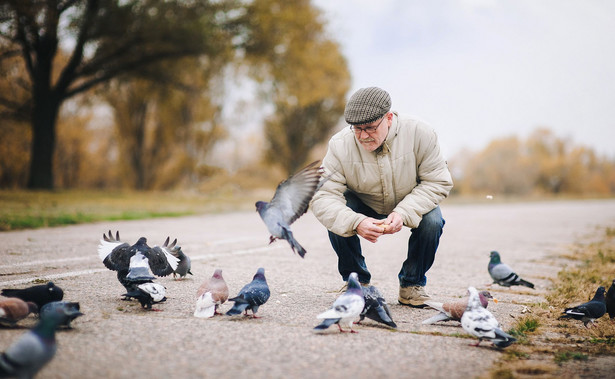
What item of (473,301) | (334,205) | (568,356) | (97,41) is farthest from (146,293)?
(97,41)

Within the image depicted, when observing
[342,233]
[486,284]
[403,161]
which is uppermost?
[403,161]

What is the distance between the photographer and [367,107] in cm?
381

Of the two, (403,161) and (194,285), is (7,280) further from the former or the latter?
(403,161)

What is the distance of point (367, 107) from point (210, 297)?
5.82ft

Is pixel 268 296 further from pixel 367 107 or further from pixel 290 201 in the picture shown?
pixel 367 107

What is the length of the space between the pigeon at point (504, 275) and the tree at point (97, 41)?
15.3 meters

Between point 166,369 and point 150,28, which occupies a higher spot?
point 150,28

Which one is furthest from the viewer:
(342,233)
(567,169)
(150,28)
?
(567,169)

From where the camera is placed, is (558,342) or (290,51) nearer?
(558,342)

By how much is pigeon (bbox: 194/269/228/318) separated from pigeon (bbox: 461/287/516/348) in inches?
65.2

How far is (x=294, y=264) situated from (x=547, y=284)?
9.28ft

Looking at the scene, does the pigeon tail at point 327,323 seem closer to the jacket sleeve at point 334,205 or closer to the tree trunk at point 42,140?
the jacket sleeve at point 334,205

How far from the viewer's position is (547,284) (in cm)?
557

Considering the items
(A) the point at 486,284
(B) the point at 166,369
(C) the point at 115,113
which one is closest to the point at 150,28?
(C) the point at 115,113
